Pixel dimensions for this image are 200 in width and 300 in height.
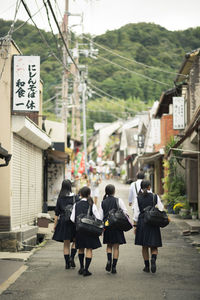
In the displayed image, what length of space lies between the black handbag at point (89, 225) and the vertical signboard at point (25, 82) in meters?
5.13

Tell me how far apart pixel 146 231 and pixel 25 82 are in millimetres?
5975

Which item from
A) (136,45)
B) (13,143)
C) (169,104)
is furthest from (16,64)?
(136,45)

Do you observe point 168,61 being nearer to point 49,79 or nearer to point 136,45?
point 136,45

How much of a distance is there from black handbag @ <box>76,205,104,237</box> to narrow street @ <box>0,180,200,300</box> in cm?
84

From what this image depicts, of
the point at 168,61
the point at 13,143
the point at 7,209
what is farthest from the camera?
the point at 168,61

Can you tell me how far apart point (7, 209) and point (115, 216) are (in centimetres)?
473

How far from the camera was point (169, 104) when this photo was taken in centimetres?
3139

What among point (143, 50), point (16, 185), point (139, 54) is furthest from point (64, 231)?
point (139, 54)

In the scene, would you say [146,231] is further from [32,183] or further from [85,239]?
[32,183]

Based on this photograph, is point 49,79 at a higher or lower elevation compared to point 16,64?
higher

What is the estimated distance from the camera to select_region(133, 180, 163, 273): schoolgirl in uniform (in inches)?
342

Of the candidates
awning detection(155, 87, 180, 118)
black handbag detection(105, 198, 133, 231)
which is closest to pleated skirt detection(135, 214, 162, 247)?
black handbag detection(105, 198, 133, 231)

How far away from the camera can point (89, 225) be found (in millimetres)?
8273

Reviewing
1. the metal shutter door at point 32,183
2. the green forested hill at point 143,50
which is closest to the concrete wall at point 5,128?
the metal shutter door at point 32,183
